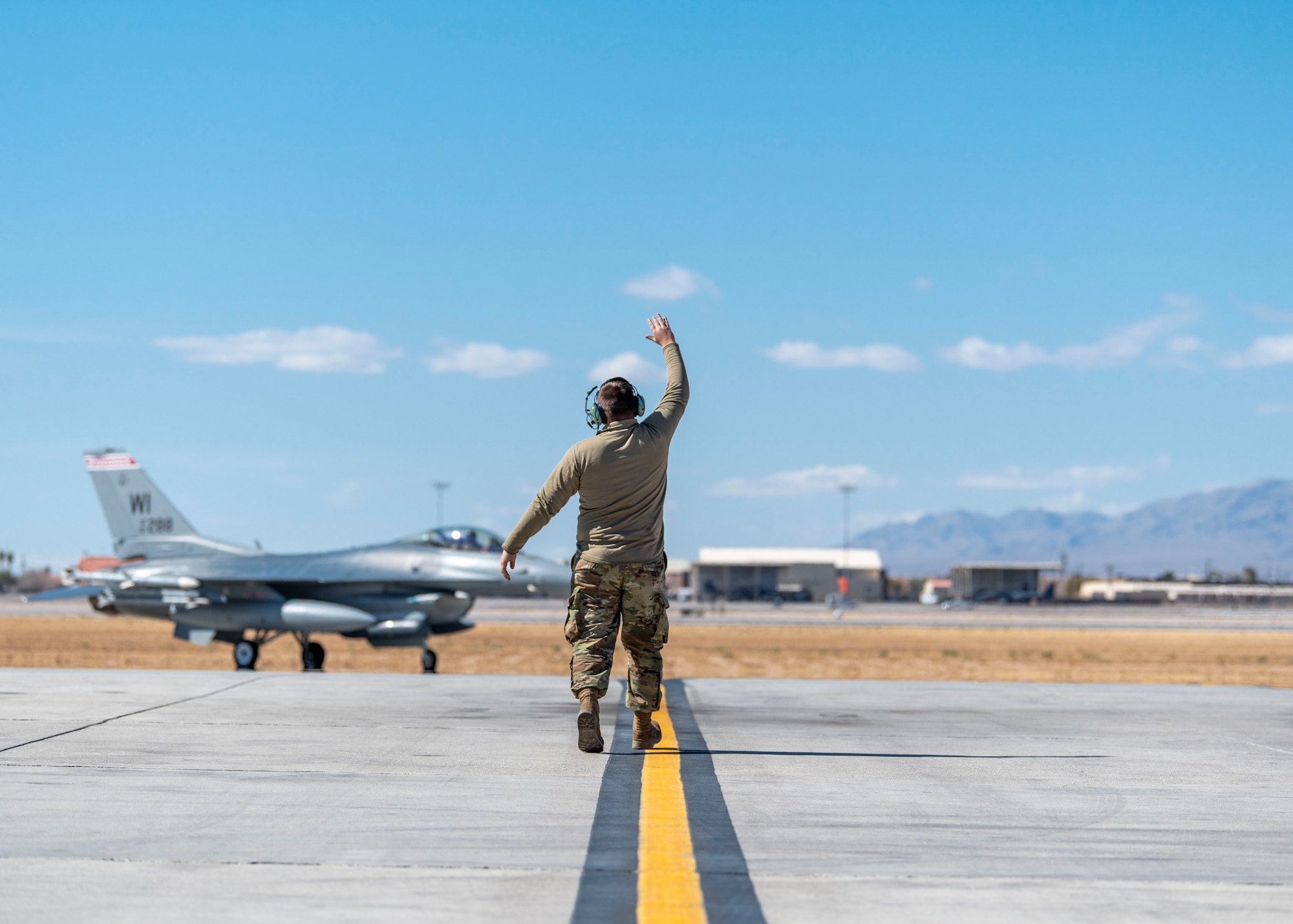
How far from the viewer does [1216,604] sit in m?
154

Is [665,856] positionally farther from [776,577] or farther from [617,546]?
[776,577]

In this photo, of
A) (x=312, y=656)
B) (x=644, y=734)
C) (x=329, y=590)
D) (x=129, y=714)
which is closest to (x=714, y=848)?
(x=644, y=734)

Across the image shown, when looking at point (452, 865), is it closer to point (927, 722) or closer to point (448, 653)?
point (927, 722)

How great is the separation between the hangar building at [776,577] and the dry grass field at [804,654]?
79172 millimetres

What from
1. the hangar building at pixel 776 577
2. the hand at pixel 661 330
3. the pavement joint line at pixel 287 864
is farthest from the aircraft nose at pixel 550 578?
the hangar building at pixel 776 577

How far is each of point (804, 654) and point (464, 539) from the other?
24.7 metres

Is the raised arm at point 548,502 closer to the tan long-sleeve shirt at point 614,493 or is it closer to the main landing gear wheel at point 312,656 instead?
the tan long-sleeve shirt at point 614,493

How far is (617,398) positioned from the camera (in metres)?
7.48

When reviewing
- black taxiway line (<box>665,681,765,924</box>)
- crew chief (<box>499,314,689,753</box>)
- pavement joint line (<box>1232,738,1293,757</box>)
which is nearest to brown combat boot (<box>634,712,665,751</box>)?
crew chief (<box>499,314,689,753</box>)

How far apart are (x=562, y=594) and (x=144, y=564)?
438 inches

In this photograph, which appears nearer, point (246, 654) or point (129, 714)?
point (129, 714)

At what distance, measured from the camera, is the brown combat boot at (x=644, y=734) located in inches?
287

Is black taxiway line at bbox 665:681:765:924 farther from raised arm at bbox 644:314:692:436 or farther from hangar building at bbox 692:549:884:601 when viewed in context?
hangar building at bbox 692:549:884:601

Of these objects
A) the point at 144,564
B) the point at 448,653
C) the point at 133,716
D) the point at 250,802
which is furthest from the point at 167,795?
the point at 448,653
